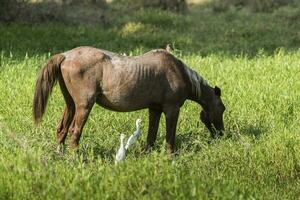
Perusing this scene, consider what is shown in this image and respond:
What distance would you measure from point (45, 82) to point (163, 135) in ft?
5.89

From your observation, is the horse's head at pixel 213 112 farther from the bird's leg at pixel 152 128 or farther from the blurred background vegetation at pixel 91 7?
the blurred background vegetation at pixel 91 7

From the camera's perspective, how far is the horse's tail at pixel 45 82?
6.25 metres

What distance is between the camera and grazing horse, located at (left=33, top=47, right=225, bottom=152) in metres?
6.21

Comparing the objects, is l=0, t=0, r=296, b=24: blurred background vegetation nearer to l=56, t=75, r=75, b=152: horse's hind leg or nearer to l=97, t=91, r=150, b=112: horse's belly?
l=56, t=75, r=75, b=152: horse's hind leg

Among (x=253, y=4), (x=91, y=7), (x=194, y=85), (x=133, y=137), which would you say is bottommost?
(x=253, y=4)

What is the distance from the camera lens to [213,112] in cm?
728

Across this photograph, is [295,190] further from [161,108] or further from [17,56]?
[17,56]

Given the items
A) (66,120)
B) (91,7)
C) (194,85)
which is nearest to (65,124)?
(66,120)

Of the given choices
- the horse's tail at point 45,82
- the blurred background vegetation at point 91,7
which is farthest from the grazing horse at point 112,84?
the blurred background vegetation at point 91,7

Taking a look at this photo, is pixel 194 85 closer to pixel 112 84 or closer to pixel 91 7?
pixel 112 84

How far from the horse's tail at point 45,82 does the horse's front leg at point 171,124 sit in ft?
4.14

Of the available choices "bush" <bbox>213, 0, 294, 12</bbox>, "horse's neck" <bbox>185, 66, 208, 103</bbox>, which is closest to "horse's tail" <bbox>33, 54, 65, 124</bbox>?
"horse's neck" <bbox>185, 66, 208, 103</bbox>

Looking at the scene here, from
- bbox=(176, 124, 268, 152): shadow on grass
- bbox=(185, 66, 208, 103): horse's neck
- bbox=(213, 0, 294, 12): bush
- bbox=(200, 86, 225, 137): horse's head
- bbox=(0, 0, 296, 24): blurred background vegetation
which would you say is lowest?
bbox=(213, 0, 294, 12): bush

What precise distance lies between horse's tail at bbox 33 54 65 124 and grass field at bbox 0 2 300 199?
330mm
